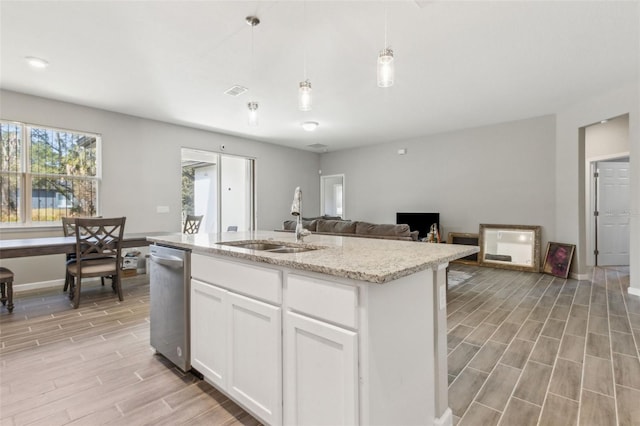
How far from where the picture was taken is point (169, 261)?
210cm

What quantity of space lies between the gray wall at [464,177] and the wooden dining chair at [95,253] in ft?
17.8

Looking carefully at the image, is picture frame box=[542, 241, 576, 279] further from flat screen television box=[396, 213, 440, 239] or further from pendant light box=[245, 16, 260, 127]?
pendant light box=[245, 16, 260, 127]

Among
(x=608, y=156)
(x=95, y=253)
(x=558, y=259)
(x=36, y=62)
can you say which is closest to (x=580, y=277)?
(x=558, y=259)

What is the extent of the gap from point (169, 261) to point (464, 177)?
226 inches

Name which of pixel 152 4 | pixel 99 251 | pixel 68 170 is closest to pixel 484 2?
pixel 152 4

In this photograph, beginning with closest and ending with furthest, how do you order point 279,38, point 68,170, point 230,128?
1. point 279,38
2. point 68,170
3. point 230,128

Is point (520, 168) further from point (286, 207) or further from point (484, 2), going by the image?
point (286, 207)

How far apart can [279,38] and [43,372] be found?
10.4 ft

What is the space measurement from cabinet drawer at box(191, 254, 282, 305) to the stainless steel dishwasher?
131mm

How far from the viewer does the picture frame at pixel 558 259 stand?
4.74 m

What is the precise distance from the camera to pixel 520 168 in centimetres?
546

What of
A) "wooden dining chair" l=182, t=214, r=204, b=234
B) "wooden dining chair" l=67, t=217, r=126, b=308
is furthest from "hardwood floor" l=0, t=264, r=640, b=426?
"wooden dining chair" l=182, t=214, r=204, b=234

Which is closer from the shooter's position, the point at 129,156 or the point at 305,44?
the point at 305,44

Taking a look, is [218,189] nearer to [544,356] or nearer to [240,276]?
[240,276]
